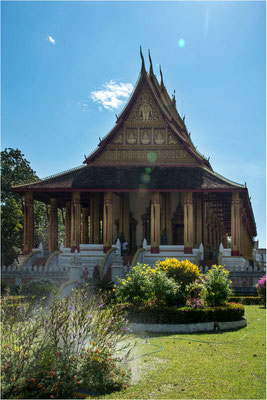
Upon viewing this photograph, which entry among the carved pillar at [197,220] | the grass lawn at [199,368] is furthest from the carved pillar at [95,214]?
the grass lawn at [199,368]

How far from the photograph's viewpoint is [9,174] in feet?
135

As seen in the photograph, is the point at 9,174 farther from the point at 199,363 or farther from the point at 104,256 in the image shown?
the point at 199,363

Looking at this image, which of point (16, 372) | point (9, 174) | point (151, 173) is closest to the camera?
point (16, 372)

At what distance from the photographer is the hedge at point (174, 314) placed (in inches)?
522

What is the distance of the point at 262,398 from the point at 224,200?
87.2 ft

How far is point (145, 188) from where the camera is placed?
1080 inches

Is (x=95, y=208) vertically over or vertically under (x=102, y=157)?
under

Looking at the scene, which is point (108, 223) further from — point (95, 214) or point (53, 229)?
point (53, 229)

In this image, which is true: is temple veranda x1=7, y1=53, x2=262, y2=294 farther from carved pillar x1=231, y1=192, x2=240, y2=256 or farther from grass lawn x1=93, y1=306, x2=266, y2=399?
grass lawn x1=93, y1=306, x2=266, y2=399

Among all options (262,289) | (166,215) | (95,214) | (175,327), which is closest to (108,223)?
(95,214)

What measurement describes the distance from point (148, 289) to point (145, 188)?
13.8 metres

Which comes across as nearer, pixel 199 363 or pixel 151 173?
pixel 199 363

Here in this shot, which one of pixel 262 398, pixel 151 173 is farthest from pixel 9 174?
pixel 262 398

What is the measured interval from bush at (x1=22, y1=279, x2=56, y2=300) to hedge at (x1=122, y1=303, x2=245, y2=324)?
19.9 feet
